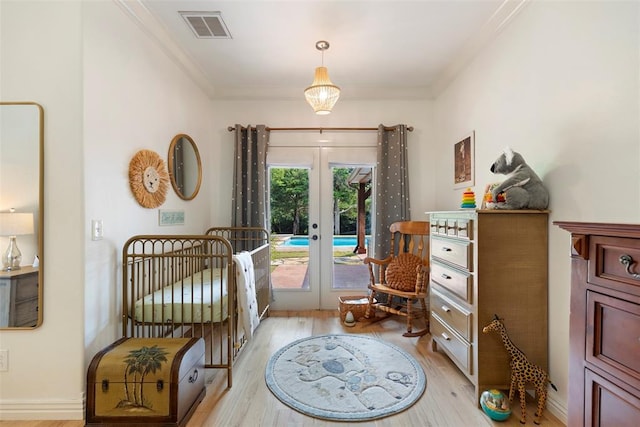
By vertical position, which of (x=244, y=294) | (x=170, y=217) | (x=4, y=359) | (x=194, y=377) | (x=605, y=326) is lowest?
(x=194, y=377)

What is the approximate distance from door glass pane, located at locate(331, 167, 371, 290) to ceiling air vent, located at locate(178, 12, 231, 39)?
5.84ft

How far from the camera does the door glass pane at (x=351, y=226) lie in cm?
347

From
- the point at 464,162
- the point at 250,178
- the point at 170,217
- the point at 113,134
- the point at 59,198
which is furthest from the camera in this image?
the point at 250,178

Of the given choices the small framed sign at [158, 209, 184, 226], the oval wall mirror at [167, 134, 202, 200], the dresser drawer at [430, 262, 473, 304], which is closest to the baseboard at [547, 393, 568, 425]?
the dresser drawer at [430, 262, 473, 304]

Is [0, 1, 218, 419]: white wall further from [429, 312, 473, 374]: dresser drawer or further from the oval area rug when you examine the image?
[429, 312, 473, 374]: dresser drawer

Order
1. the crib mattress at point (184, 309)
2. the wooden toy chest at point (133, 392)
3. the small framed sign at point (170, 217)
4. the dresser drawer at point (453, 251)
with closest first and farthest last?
the wooden toy chest at point (133, 392) → the dresser drawer at point (453, 251) → the crib mattress at point (184, 309) → the small framed sign at point (170, 217)

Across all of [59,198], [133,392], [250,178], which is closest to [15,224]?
[59,198]

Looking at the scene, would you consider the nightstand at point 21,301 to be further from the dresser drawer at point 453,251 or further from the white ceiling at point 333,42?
the dresser drawer at point 453,251

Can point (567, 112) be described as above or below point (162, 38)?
below

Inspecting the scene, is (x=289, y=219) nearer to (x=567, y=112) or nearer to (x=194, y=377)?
(x=194, y=377)

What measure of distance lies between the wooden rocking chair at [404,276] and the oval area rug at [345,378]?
468 millimetres

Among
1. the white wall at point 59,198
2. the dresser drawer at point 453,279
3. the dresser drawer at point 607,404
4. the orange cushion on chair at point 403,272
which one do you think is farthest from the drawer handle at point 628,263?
the white wall at point 59,198

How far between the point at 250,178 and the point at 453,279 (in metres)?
2.29

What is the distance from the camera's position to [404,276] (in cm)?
293
